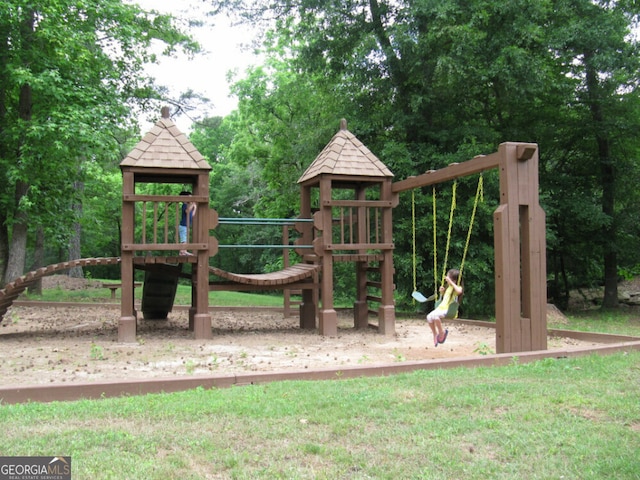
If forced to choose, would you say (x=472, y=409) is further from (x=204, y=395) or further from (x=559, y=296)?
(x=559, y=296)

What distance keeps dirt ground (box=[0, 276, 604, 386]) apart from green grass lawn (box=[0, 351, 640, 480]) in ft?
5.69

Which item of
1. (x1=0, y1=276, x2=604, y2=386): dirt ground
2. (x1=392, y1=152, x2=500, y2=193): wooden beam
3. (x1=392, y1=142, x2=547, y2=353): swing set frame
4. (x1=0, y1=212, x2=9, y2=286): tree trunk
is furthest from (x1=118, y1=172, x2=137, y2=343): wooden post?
(x1=0, y1=212, x2=9, y2=286): tree trunk

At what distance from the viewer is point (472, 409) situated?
4.37m

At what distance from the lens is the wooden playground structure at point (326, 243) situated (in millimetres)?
7520

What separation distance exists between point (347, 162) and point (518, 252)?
407cm

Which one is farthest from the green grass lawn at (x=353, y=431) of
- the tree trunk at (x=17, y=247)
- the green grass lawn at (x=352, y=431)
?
the tree trunk at (x=17, y=247)

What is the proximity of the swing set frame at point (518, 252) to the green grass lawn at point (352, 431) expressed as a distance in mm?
2066

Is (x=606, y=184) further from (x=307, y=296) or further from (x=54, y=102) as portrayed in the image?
(x=54, y=102)

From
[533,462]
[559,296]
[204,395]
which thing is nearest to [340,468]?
[533,462]

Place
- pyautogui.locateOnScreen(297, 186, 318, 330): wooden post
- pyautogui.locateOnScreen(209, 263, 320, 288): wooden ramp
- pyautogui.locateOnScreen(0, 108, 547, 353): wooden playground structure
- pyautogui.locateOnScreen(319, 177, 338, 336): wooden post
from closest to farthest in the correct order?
pyautogui.locateOnScreen(0, 108, 547, 353): wooden playground structure < pyautogui.locateOnScreen(209, 263, 320, 288): wooden ramp < pyautogui.locateOnScreen(319, 177, 338, 336): wooden post < pyautogui.locateOnScreen(297, 186, 318, 330): wooden post

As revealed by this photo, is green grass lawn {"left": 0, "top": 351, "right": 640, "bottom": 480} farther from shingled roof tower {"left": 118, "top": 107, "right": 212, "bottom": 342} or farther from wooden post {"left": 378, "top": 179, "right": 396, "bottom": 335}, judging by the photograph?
wooden post {"left": 378, "top": 179, "right": 396, "bottom": 335}

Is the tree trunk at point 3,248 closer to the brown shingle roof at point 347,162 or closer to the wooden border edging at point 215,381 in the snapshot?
the brown shingle roof at point 347,162

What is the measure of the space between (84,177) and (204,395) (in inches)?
567

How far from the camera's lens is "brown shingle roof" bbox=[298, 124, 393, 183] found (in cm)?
1040
